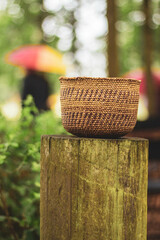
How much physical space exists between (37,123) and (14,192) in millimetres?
568

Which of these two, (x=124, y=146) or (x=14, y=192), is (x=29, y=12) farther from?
(x=124, y=146)

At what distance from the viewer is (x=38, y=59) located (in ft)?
30.3

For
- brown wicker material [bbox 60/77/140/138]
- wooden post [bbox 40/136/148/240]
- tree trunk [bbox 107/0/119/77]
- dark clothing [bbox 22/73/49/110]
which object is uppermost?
tree trunk [bbox 107/0/119/77]

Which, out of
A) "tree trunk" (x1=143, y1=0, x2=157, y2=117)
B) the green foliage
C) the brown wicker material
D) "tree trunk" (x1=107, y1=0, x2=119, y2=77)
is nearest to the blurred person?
"tree trunk" (x1=107, y1=0, x2=119, y2=77)

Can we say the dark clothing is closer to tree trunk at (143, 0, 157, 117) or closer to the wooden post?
tree trunk at (143, 0, 157, 117)

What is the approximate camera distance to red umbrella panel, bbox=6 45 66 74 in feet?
29.2

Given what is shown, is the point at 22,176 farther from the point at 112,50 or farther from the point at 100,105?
the point at 112,50

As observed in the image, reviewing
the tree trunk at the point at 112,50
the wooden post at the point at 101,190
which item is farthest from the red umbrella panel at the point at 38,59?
the wooden post at the point at 101,190

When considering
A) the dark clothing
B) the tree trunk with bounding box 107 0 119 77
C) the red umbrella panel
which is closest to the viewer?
the tree trunk with bounding box 107 0 119 77

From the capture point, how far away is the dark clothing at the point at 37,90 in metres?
8.14

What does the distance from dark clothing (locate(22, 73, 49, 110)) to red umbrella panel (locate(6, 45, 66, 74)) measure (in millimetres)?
458

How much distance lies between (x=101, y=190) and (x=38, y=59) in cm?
748

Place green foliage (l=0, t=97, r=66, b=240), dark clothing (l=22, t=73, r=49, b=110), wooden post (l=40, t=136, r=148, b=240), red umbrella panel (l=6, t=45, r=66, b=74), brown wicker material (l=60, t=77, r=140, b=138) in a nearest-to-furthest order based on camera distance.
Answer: wooden post (l=40, t=136, r=148, b=240), brown wicker material (l=60, t=77, r=140, b=138), green foliage (l=0, t=97, r=66, b=240), dark clothing (l=22, t=73, r=49, b=110), red umbrella panel (l=6, t=45, r=66, b=74)

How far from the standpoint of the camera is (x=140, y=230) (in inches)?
80.9
